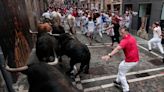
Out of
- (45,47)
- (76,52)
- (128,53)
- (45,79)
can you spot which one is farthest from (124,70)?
(45,79)

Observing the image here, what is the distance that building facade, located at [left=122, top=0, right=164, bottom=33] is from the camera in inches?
628

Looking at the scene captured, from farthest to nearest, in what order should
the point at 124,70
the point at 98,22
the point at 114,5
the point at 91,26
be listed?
the point at 114,5 → the point at 98,22 → the point at 91,26 → the point at 124,70

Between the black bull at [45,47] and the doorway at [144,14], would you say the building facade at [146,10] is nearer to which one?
the doorway at [144,14]

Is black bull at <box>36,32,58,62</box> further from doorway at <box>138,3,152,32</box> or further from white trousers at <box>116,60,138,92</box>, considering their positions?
doorway at <box>138,3,152,32</box>

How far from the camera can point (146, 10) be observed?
18719 mm

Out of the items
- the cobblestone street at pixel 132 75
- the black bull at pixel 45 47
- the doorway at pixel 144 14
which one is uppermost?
the black bull at pixel 45 47

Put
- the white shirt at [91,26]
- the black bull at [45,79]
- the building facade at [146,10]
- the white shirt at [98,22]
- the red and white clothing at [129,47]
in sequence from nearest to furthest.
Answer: the black bull at [45,79]
the red and white clothing at [129,47]
the white shirt at [91,26]
the white shirt at [98,22]
the building facade at [146,10]

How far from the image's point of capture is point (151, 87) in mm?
6730

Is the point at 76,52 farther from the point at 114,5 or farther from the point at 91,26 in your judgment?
the point at 114,5

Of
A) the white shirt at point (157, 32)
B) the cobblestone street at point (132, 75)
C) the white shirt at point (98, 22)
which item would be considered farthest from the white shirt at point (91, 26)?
the white shirt at point (157, 32)

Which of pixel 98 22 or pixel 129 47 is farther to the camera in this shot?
pixel 98 22

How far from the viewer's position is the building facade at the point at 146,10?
628 inches

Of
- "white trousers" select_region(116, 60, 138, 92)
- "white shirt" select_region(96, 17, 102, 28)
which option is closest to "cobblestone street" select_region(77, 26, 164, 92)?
"white trousers" select_region(116, 60, 138, 92)

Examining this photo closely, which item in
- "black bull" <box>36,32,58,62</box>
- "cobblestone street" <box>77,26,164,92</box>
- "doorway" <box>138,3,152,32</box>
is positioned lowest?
"cobblestone street" <box>77,26,164,92</box>
